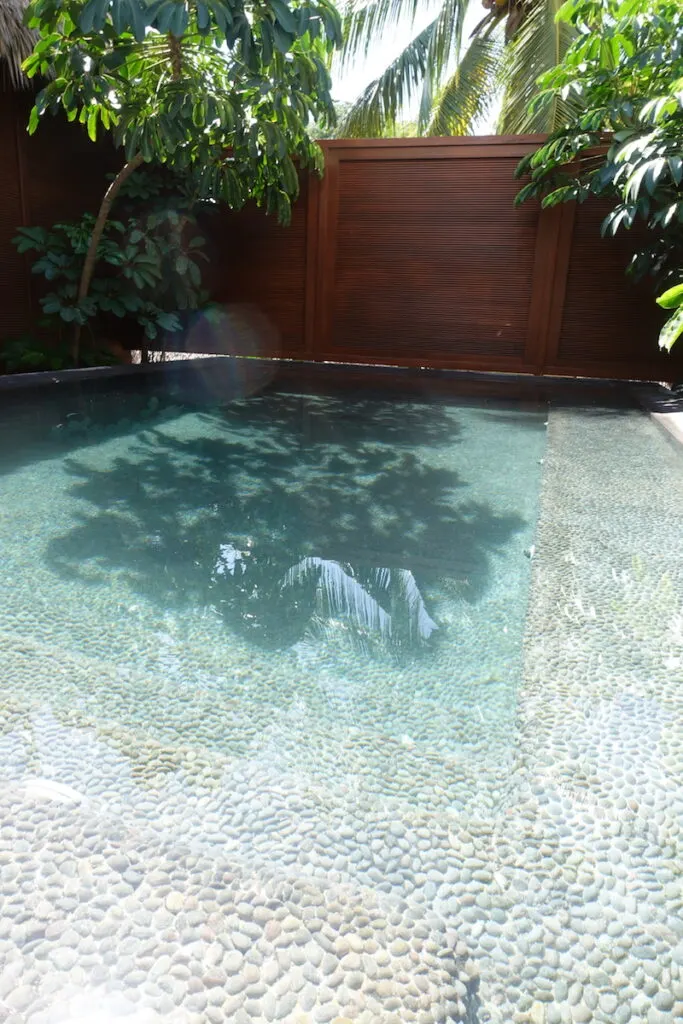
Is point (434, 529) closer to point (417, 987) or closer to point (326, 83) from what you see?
point (417, 987)

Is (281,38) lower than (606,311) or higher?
higher

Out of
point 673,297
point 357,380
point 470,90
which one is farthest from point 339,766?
point 470,90

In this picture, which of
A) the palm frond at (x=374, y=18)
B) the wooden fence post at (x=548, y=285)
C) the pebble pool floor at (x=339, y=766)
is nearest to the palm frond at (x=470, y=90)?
the palm frond at (x=374, y=18)

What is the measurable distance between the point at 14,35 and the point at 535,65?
5839 millimetres

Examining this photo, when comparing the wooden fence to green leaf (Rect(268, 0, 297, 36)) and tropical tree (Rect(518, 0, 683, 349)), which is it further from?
green leaf (Rect(268, 0, 297, 36))

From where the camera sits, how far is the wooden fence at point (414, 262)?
5117mm

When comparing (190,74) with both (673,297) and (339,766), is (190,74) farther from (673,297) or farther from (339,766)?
(339,766)

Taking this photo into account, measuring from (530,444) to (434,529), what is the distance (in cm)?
136

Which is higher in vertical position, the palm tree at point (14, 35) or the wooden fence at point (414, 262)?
the palm tree at point (14, 35)

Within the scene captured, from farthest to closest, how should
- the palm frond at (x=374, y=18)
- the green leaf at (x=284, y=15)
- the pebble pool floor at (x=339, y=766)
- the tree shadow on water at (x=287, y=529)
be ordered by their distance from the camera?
the palm frond at (x=374, y=18), the green leaf at (x=284, y=15), the tree shadow on water at (x=287, y=529), the pebble pool floor at (x=339, y=766)

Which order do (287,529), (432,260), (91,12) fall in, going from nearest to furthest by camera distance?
(287,529)
(91,12)
(432,260)

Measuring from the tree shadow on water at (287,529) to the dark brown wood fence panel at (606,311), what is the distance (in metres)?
2.67

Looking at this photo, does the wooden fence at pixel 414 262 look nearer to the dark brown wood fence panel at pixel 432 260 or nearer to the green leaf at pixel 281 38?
the dark brown wood fence panel at pixel 432 260

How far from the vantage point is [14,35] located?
13.7ft
